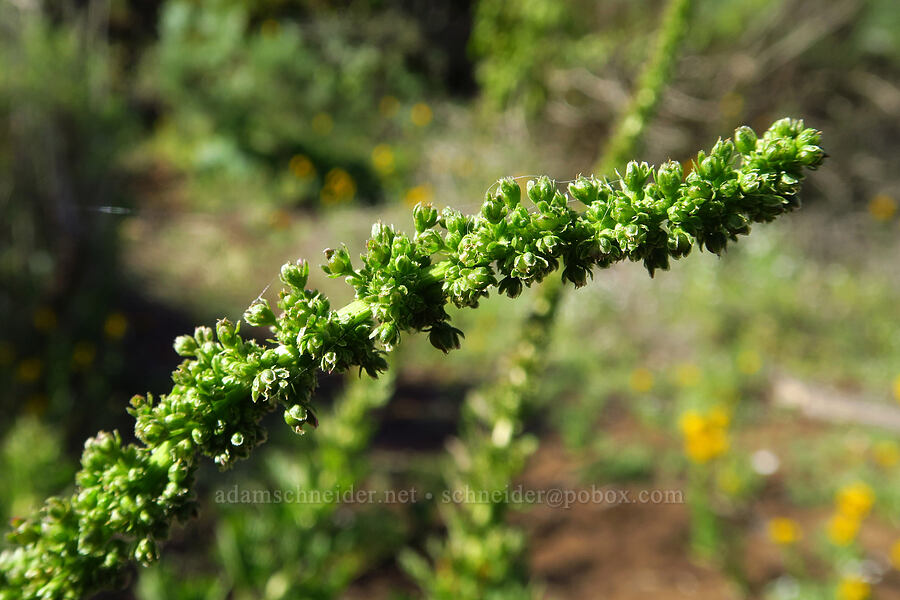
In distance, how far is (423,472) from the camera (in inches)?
190

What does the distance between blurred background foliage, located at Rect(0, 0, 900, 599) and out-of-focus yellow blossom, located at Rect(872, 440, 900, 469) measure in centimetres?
6

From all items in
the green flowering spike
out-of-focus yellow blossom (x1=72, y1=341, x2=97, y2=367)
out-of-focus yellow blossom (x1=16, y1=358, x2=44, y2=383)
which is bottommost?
the green flowering spike

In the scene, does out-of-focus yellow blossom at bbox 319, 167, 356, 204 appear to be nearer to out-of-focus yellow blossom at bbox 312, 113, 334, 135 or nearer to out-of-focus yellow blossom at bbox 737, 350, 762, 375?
out-of-focus yellow blossom at bbox 312, 113, 334, 135

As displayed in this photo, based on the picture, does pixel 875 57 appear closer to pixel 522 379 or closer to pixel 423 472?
pixel 423 472

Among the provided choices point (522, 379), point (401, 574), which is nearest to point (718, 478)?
point (401, 574)

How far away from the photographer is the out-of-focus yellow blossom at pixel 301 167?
9.10 meters

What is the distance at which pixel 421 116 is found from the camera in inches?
413

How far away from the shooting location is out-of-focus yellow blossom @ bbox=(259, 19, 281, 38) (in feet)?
35.8

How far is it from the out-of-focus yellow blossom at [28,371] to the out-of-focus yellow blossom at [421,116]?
24.0 ft

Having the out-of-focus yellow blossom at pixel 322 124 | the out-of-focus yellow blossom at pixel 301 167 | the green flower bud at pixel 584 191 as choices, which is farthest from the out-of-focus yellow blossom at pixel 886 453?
the out-of-focus yellow blossom at pixel 322 124

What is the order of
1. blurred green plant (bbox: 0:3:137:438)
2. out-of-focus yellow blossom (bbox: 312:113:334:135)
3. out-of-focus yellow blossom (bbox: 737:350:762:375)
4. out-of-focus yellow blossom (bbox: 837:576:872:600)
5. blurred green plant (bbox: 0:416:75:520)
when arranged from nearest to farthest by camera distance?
blurred green plant (bbox: 0:416:75:520)
out-of-focus yellow blossom (bbox: 837:576:872:600)
blurred green plant (bbox: 0:3:137:438)
out-of-focus yellow blossom (bbox: 737:350:762:375)
out-of-focus yellow blossom (bbox: 312:113:334:135)

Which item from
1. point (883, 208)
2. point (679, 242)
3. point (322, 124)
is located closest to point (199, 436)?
point (679, 242)

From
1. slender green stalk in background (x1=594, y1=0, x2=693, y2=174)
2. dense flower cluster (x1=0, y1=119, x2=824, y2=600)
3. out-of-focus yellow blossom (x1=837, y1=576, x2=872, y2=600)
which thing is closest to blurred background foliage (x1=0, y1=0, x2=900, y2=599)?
out-of-focus yellow blossom (x1=837, y1=576, x2=872, y2=600)

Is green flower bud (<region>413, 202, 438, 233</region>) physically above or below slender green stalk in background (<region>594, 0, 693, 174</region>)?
below
